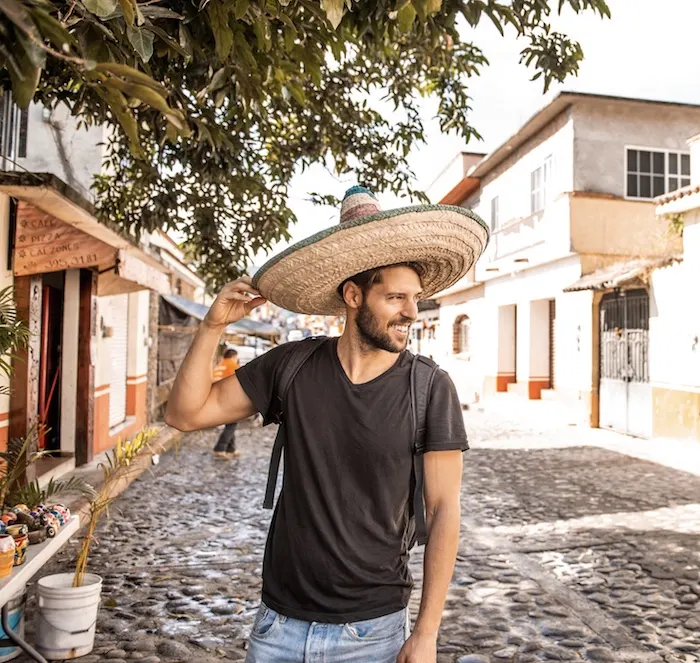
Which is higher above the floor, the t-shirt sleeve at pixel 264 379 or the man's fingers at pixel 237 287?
the man's fingers at pixel 237 287

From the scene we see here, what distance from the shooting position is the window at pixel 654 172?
16547mm

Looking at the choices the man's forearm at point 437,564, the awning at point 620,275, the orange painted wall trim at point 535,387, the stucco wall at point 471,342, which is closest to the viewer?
the man's forearm at point 437,564

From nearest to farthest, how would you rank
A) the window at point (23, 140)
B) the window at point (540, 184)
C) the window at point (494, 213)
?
the window at point (23, 140) < the window at point (540, 184) < the window at point (494, 213)

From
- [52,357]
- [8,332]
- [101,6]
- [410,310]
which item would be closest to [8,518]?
[8,332]

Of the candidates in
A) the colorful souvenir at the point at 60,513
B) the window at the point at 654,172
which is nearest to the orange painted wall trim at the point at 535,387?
the window at the point at 654,172

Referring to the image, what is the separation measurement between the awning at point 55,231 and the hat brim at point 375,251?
493 centimetres

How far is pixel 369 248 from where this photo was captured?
218cm

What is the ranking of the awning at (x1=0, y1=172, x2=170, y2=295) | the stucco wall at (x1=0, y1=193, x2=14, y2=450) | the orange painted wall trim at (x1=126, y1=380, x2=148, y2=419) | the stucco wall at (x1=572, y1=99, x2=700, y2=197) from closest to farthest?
the awning at (x1=0, y1=172, x2=170, y2=295)
the stucco wall at (x1=0, y1=193, x2=14, y2=450)
the orange painted wall trim at (x1=126, y1=380, x2=148, y2=419)
the stucco wall at (x1=572, y1=99, x2=700, y2=197)

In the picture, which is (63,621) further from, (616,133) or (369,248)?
(616,133)

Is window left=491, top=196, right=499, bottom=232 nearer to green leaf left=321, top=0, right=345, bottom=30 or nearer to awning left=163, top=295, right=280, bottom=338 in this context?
awning left=163, top=295, right=280, bottom=338

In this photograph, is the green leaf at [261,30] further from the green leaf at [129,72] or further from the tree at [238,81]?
the green leaf at [129,72]

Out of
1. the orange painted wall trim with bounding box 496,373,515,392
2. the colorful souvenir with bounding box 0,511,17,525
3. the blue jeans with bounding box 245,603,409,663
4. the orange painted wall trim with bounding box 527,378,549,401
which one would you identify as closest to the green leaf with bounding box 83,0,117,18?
the blue jeans with bounding box 245,603,409,663

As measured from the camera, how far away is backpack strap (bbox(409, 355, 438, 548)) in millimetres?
2131

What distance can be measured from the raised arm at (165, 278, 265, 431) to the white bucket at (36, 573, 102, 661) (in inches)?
89.3
